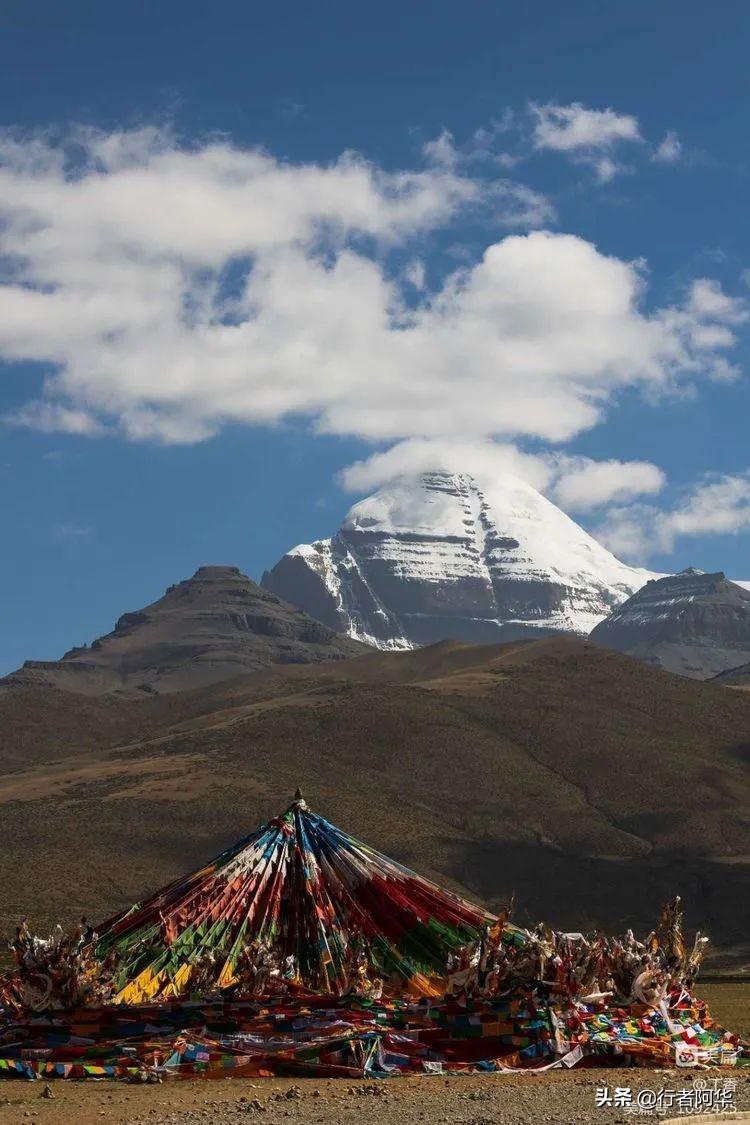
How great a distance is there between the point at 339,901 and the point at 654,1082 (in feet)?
16.9

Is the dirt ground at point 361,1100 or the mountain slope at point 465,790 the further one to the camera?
the mountain slope at point 465,790

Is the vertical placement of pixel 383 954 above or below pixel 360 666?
below

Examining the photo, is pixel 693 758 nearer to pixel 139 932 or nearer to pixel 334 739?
pixel 334 739

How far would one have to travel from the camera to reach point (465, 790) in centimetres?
10675

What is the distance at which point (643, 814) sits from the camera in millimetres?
100812

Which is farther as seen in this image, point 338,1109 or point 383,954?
point 383,954

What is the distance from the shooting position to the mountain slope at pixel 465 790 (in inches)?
3329

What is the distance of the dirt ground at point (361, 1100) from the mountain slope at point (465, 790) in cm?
5635

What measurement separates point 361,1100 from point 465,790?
92428mm

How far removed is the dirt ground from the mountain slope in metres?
56.4

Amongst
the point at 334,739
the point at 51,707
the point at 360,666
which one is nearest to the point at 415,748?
the point at 334,739

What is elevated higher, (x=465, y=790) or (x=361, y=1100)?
(x=465, y=790)

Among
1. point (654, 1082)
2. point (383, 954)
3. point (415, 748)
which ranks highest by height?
point (415, 748)

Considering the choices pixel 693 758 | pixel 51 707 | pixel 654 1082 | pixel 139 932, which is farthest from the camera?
pixel 51 707
